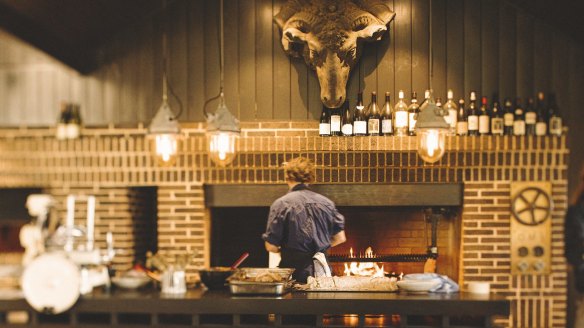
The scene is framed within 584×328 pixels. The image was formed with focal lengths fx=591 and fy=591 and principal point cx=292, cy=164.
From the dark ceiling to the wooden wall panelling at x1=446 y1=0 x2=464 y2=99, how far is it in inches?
20.2

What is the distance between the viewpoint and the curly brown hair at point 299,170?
4801mm

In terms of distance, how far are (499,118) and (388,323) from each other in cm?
267

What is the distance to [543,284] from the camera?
5.65 m

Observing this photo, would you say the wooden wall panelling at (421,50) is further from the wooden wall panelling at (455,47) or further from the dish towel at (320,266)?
the dish towel at (320,266)

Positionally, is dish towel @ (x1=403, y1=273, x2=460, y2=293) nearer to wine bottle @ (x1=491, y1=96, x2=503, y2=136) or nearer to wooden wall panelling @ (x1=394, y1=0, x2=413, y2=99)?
wine bottle @ (x1=491, y1=96, x2=503, y2=136)

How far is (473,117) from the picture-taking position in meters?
5.66

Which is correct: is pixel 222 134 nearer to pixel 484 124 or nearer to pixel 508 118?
pixel 484 124

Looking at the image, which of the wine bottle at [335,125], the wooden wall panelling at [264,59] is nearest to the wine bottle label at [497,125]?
Answer: the wine bottle at [335,125]

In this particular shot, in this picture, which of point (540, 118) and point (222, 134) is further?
point (540, 118)

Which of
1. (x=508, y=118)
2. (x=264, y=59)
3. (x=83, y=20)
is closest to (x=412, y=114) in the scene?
(x=508, y=118)

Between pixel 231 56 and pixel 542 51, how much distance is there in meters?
3.08

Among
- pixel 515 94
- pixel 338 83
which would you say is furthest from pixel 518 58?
pixel 338 83

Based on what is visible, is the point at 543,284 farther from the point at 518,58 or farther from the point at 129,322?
the point at 129,322

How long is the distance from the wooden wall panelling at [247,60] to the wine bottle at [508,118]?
2.43 m
